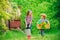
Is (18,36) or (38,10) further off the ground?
(38,10)

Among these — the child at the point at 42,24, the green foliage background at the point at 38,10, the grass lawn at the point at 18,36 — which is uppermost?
the green foliage background at the point at 38,10

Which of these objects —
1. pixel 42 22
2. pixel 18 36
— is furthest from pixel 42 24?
pixel 18 36

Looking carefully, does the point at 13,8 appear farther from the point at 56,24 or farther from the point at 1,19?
the point at 56,24

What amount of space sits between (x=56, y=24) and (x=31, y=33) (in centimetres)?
20

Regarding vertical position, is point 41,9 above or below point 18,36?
above

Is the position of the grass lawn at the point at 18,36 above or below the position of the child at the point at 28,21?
below

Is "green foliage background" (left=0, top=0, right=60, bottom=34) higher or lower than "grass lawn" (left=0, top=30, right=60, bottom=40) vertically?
higher

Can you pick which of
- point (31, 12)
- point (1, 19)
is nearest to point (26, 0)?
point (31, 12)

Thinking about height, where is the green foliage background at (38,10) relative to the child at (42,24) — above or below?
above

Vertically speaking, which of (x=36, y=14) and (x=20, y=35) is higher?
(x=36, y=14)

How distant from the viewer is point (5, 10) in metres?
1.61

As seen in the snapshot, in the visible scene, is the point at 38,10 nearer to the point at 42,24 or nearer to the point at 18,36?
the point at 42,24

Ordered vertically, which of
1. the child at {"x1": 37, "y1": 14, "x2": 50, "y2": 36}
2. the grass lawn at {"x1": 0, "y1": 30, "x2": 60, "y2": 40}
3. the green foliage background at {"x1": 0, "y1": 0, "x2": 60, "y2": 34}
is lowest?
the grass lawn at {"x1": 0, "y1": 30, "x2": 60, "y2": 40}

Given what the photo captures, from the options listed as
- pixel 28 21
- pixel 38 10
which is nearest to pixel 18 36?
pixel 28 21
